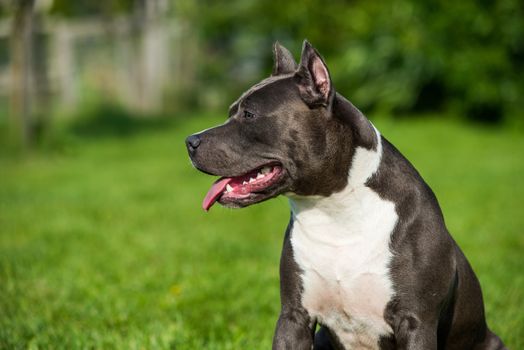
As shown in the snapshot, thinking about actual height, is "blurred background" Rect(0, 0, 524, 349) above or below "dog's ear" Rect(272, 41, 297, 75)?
below

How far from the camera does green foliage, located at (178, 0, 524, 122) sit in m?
13.4

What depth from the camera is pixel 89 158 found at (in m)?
11.9

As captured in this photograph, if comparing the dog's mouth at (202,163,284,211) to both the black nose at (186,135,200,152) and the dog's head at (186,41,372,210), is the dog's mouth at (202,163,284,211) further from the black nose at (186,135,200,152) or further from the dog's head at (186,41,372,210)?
the black nose at (186,135,200,152)

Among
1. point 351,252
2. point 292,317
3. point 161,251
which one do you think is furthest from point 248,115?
point 161,251

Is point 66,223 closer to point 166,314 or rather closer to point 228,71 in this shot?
point 166,314

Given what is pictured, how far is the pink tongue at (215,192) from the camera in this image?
3160mm

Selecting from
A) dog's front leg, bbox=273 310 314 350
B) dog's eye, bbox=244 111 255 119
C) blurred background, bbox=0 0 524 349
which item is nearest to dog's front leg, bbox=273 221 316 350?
dog's front leg, bbox=273 310 314 350

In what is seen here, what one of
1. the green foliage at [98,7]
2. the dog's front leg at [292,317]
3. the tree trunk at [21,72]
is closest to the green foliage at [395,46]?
the green foliage at [98,7]

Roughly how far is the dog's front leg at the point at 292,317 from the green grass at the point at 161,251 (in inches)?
30.1

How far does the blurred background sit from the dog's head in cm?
107

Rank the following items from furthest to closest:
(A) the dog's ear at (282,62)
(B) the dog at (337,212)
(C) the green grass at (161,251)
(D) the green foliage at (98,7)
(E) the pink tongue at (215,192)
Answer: (D) the green foliage at (98,7)
(C) the green grass at (161,251)
(A) the dog's ear at (282,62)
(E) the pink tongue at (215,192)
(B) the dog at (337,212)

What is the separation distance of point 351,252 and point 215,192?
648 millimetres

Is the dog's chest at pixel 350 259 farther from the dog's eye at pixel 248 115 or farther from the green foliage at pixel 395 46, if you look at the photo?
the green foliage at pixel 395 46

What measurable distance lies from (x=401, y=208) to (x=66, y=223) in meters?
4.63
